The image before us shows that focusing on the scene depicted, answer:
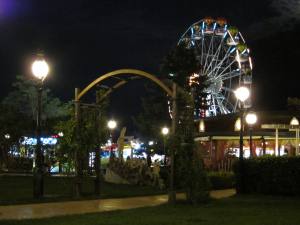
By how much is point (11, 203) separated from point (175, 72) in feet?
144

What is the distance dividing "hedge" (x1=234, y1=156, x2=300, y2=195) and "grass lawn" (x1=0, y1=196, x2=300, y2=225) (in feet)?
11.1

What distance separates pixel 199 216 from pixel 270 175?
8.38 metres

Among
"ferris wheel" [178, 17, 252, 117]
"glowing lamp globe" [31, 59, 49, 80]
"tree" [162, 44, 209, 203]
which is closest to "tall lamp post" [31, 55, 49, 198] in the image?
"glowing lamp globe" [31, 59, 49, 80]

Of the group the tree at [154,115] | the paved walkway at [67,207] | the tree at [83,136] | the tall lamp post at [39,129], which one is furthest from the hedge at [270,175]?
the tree at [154,115]

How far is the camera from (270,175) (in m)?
22.1

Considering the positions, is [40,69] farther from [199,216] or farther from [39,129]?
[199,216]

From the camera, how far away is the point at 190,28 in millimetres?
52938

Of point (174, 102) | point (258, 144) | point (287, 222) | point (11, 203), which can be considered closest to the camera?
point (287, 222)

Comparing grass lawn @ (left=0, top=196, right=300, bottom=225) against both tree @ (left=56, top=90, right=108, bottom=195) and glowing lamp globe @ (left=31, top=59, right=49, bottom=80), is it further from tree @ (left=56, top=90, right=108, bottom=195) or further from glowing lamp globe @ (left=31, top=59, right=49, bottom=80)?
glowing lamp globe @ (left=31, top=59, right=49, bottom=80)

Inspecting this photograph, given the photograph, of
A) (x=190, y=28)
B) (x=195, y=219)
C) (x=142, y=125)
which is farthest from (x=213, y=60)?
(x=195, y=219)

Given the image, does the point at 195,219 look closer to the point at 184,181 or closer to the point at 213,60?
the point at 184,181

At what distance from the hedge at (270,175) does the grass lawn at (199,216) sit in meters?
3.39

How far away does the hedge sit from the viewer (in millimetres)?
21422

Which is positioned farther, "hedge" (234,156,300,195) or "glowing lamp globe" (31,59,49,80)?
"hedge" (234,156,300,195)
